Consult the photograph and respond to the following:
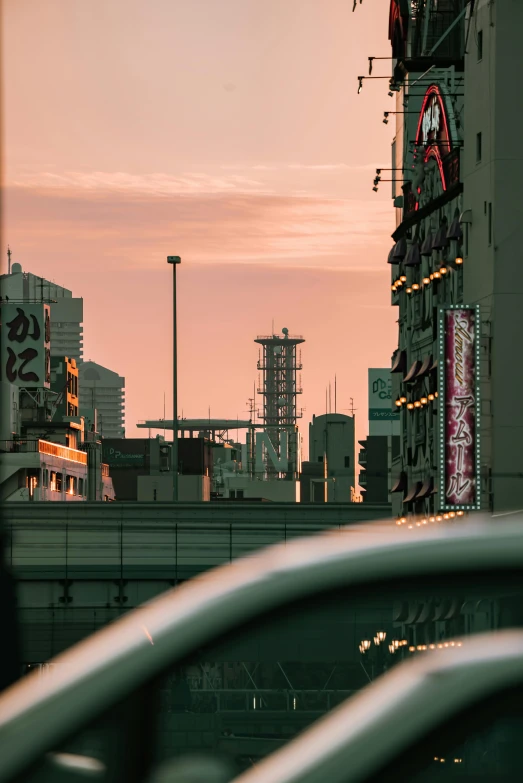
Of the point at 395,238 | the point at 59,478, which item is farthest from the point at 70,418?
the point at 395,238

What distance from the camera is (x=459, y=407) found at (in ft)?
123

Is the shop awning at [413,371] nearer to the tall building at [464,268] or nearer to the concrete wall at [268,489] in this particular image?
the tall building at [464,268]

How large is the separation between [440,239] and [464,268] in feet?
8.05

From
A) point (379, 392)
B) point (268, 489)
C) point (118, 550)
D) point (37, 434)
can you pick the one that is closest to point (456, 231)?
point (118, 550)

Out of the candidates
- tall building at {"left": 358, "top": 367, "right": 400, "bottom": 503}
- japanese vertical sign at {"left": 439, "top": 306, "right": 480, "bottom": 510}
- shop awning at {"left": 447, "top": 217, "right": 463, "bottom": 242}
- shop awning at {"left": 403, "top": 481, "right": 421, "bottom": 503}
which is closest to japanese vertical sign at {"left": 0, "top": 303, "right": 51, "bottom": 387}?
tall building at {"left": 358, "top": 367, "right": 400, "bottom": 503}

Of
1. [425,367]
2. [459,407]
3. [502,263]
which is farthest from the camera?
[425,367]

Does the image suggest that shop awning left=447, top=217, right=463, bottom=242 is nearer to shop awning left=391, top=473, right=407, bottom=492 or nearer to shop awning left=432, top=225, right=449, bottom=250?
shop awning left=432, top=225, right=449, bottom=250

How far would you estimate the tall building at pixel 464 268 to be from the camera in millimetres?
37562

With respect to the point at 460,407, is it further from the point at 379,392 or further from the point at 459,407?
the point at 379,392

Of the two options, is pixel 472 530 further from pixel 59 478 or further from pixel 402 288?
pixel 59 478

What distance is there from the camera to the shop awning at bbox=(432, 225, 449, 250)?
43781 mm

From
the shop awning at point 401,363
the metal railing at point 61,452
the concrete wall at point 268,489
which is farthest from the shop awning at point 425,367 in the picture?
the concrete wall at point 268,489

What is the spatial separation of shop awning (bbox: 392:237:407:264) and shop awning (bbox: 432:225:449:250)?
5.69 meters

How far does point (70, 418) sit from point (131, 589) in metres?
106
